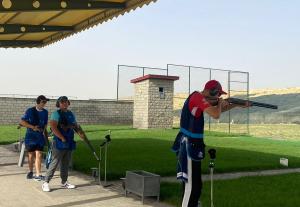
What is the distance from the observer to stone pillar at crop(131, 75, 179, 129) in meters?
30.8

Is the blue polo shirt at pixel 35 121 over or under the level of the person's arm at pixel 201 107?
under

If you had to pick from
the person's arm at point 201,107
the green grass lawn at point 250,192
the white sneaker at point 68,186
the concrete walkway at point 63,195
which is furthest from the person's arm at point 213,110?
the white sneaker at point 68,186

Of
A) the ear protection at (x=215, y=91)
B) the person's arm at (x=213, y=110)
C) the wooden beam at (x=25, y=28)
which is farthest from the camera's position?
the wooden beam at (x=25, y=28)

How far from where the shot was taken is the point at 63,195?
854 cm

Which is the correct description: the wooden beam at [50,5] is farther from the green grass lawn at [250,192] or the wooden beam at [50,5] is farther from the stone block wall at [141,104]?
the stone block wall at [141,104]

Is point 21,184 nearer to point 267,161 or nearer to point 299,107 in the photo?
point 267,161

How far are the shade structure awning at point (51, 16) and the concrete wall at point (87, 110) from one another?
59.5ft

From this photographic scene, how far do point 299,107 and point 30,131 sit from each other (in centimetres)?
5226

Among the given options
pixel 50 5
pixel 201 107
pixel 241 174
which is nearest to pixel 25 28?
pixel 50 5

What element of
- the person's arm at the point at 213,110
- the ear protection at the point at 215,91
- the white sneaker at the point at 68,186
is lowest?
the white sneaker at the point at 68,186

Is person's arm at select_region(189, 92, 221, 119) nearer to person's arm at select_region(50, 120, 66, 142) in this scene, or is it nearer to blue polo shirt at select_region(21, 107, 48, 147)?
person's arm at select_region(50, 120, 66, 142)

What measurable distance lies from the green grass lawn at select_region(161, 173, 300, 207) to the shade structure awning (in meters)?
4.17

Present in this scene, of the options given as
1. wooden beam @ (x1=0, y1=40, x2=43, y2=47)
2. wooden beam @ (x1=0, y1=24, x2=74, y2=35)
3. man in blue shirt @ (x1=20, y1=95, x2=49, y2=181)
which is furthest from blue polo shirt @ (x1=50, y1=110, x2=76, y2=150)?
wooden beam @ (x1=0, y1=40, x2=43, y2=47)

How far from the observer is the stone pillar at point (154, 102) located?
30797 mm
